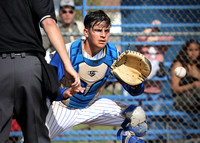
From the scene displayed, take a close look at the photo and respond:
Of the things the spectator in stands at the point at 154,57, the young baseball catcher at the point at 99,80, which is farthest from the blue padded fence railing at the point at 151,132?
the young baseball catcher at the point at 99,80

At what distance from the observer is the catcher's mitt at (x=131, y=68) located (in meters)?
2.76

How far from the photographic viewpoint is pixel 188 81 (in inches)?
168

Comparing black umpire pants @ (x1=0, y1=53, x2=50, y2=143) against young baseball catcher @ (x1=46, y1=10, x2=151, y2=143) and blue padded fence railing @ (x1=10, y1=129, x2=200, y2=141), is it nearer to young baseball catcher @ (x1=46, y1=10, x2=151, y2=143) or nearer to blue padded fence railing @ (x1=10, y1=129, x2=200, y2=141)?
young baseball catcher @ (x1=46, y1=10, x2=151, y2=143)

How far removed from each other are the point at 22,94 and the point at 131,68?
1.32 metres

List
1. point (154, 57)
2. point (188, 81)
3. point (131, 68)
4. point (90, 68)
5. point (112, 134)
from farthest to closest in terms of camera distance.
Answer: point (154, 57)
point (112, 134)
point (188, 81)
point (90, 68)
point (131, 68)

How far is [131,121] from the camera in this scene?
303 centimetres

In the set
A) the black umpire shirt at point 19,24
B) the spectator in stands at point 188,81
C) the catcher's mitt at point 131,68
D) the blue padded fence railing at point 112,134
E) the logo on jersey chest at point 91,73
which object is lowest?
the blue padded fence railing at point 112,134

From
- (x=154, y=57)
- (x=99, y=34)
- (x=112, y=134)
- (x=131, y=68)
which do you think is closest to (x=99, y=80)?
(x=131, y=68)

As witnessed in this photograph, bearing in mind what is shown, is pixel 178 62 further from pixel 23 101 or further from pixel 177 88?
pixel 23 101

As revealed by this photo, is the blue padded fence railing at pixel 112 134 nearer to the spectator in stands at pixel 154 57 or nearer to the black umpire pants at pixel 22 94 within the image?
the spectator in stands at pixel 154 57

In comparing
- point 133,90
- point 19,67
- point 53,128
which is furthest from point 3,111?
point 133,90

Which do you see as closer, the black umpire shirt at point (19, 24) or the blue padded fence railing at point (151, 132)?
the black umpire shirt at point (19, 24)

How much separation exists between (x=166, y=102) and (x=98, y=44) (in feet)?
6.96

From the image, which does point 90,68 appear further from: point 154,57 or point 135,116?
point 154,57
